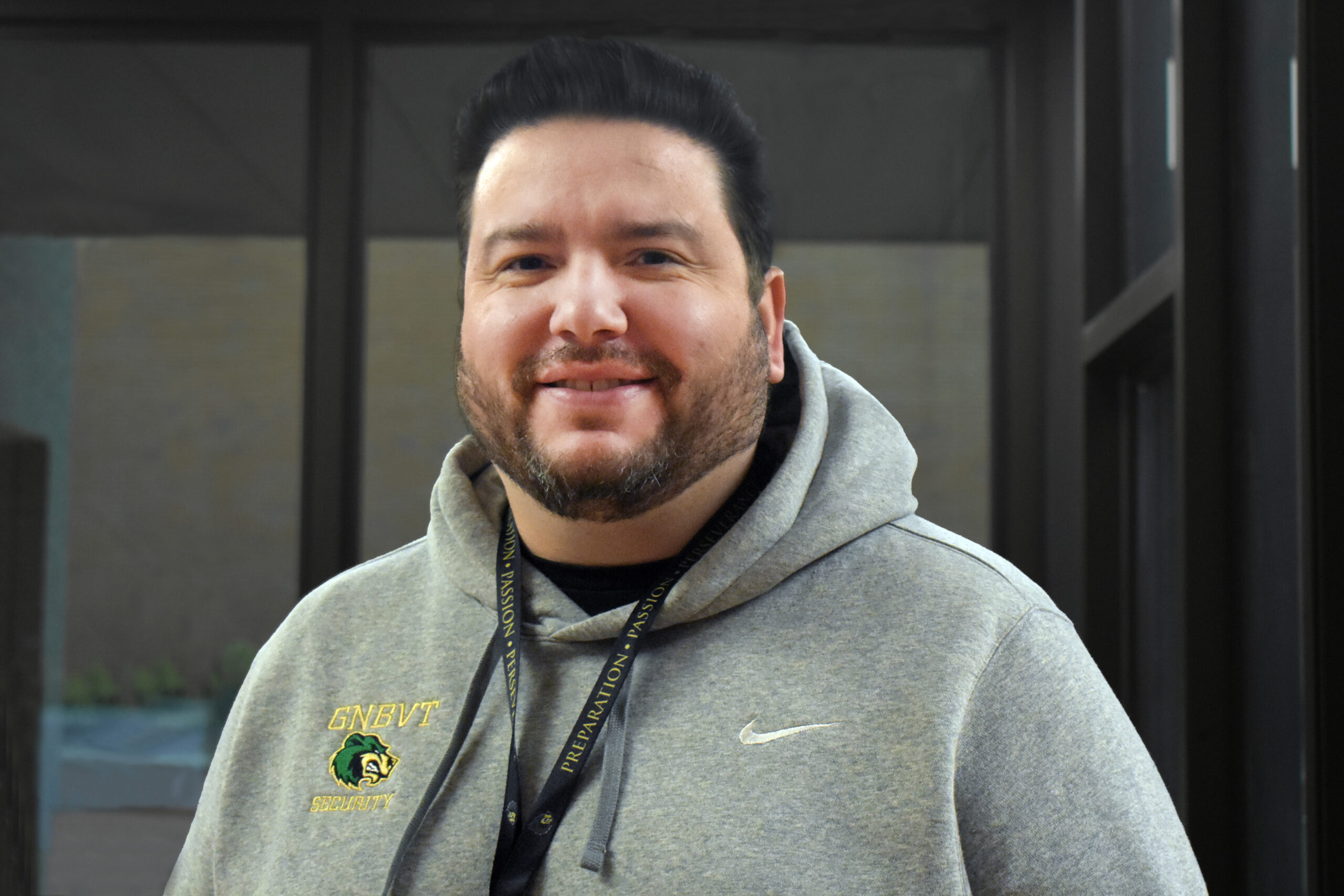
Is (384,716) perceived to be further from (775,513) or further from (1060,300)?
(1060,300)

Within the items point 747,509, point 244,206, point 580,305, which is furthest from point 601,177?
point 244,206

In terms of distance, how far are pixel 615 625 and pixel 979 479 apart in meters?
1.67

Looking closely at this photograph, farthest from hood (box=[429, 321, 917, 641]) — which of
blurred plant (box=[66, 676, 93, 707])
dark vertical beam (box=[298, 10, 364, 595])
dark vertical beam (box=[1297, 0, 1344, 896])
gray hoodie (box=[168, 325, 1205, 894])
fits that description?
blurred plant (box=[66, 676, 93, 707])

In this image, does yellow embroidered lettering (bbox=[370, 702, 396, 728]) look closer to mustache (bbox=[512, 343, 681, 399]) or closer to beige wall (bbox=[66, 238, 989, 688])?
mustache (bbox=[512, 343, 681, 399])

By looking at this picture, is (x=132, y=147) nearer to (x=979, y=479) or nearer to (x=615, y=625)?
(x=979, y=479)

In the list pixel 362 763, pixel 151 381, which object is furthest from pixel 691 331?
pixel 151 381

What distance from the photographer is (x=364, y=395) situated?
2.75 metres

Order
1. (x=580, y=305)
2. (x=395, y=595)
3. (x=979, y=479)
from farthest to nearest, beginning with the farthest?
(x=979, y=479) < (x=395, y=595) < (x=580, y=305)

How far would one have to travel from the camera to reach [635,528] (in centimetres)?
118

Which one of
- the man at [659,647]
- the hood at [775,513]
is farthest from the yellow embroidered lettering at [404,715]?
the hood at [775,513]

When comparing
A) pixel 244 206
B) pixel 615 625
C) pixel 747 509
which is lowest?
pixel 615 625

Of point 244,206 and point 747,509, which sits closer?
point 747,509

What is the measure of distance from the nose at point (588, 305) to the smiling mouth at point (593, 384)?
34 mm

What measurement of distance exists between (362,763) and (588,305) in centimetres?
47
